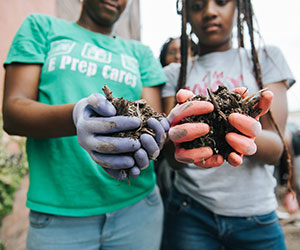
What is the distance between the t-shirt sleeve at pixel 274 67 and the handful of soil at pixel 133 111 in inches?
36.9

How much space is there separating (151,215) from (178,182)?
348mm

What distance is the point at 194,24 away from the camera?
5.08 ft

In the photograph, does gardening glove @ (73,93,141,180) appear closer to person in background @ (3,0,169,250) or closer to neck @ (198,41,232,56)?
person in background @ (3,0,169,250)

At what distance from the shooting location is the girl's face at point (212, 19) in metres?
1.43

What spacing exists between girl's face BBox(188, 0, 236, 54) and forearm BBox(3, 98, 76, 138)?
1.17 meters

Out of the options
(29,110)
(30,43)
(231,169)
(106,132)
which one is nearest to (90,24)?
(30,43)

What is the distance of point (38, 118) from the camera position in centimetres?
99

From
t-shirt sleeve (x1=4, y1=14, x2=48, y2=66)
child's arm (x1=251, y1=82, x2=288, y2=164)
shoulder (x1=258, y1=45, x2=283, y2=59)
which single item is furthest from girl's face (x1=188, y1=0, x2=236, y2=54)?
t-shirt sleeve (x1=4, y1=14, x2=48, y2=66)

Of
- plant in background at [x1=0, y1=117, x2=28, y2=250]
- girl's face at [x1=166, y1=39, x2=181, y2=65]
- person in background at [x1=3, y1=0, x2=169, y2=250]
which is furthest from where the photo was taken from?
girl's face at [x1=166, y1=39, x2=181, y2=65]

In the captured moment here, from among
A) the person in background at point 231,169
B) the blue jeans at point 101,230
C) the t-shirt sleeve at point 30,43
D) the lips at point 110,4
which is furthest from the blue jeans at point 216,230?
the lips at point 110,4

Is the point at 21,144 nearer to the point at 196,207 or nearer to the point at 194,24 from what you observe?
the point at 196,207

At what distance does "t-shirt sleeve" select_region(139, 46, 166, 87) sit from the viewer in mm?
1461

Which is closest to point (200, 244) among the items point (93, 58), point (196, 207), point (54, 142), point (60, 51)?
point (196, 207)

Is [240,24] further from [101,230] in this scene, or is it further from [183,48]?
[101,230]
